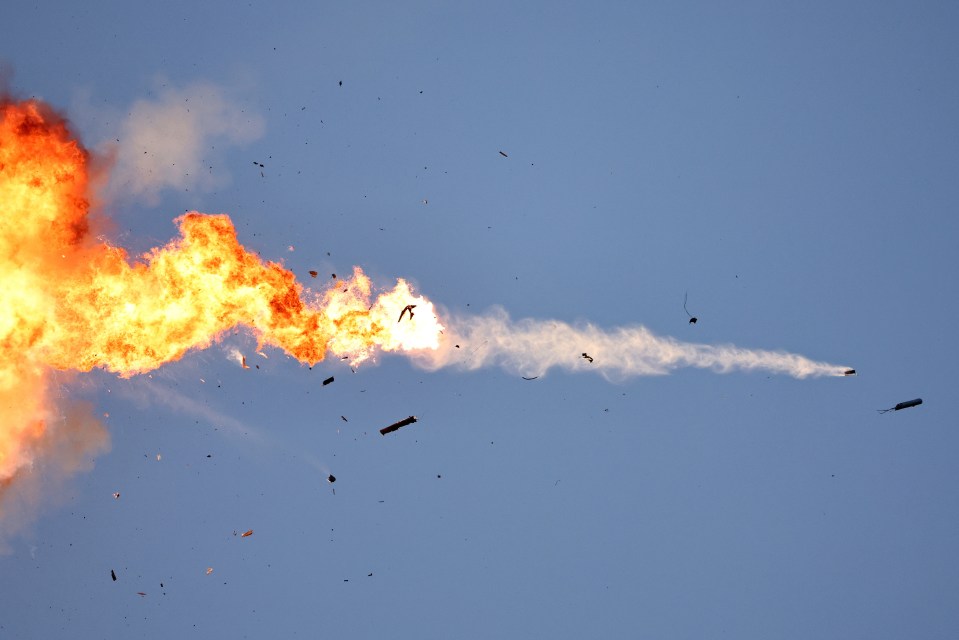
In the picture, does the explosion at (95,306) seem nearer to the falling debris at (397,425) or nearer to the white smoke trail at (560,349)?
the white smoke trail at (560,349)

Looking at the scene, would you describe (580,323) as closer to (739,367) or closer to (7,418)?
(739,367)

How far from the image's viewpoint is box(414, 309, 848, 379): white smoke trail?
15.8 meters

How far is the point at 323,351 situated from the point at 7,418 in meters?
6.66

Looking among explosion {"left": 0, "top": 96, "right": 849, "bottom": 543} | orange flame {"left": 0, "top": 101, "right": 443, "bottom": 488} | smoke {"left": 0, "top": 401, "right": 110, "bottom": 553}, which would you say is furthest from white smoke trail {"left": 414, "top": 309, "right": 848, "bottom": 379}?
smoke {"left": 0, "top": 401, "right": 110, "bottom": 553}

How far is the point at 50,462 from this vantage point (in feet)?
50.3

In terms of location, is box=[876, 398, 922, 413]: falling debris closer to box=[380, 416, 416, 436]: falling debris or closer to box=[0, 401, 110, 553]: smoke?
box=[380, 416, 416, 436]: falling debris

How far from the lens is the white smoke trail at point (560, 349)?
15.8 metres

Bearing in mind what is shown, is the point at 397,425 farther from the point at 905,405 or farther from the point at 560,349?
the point at 905,405

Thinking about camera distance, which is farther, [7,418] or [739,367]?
[739,367]

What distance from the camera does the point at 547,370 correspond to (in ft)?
52.2

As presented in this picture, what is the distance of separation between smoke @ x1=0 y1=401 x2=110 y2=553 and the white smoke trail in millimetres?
7031

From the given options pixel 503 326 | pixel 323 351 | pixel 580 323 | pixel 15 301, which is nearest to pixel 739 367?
pixel 580 323

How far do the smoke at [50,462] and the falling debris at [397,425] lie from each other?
5767mm

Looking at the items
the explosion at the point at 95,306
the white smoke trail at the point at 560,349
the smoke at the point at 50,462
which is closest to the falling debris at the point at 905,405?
the white smoke trail at the point at 560,349
